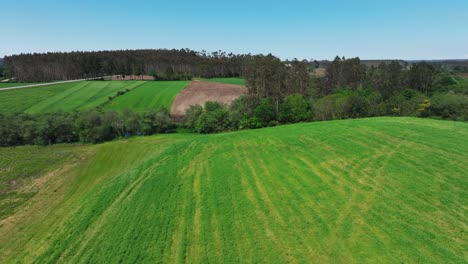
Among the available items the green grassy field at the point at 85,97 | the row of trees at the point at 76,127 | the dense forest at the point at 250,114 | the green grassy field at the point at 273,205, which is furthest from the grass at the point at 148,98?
the green grassy field at the point at 273,205

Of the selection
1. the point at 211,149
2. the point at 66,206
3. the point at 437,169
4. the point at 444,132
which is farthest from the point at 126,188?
the point at 444,132

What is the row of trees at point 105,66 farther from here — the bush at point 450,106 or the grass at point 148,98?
the bush at point 450,106

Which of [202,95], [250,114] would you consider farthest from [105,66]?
[250,114]

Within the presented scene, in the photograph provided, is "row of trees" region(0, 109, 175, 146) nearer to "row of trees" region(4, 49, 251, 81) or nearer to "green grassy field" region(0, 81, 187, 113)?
"green grassy field" region(0, 81, 187, 113)

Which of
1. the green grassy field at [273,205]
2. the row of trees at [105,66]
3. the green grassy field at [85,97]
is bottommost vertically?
the green grassy field at [273,205]

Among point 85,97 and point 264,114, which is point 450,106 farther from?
point 85,97

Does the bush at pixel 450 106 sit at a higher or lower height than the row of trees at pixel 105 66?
lower

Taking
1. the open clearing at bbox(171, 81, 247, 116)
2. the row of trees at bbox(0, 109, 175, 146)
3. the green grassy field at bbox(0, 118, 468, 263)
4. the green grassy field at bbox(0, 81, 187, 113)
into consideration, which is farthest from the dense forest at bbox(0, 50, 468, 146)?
the green grassy field at bbox(0, 118, 468, 263)
